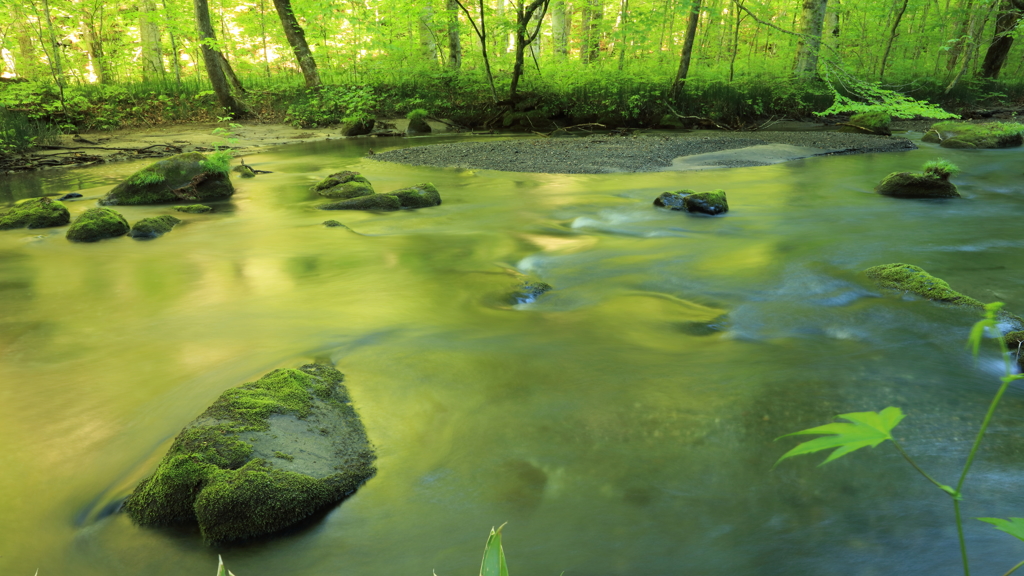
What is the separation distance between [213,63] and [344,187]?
36.5 feet

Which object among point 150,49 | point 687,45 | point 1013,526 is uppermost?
point 150,49

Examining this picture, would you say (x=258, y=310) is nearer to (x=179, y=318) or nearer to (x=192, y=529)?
(x=179, y=318)

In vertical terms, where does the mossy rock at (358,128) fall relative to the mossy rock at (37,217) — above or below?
above

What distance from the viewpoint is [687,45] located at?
16578mm

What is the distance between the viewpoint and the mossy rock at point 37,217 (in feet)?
26.2

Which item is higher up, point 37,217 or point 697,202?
point 37,217

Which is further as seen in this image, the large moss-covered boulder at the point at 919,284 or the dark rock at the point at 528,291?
the dark rock at the point at 528,291

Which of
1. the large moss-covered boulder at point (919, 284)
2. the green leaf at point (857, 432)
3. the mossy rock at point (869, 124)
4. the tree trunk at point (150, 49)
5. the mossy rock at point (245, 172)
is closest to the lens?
the green leaf at point (857, 432)

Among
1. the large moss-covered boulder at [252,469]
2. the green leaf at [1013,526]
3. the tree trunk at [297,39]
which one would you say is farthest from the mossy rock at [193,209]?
the tree trunk at [297,39]

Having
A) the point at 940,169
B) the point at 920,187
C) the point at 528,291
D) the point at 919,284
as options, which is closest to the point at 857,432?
the point at 528,291

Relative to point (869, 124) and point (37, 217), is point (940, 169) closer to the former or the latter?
point (869, 124)

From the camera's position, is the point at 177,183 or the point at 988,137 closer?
the point at 177,183

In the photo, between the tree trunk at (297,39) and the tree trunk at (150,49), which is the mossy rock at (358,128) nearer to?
the tree trunk at (297,39)

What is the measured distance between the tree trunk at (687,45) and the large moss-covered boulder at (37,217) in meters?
13.4
